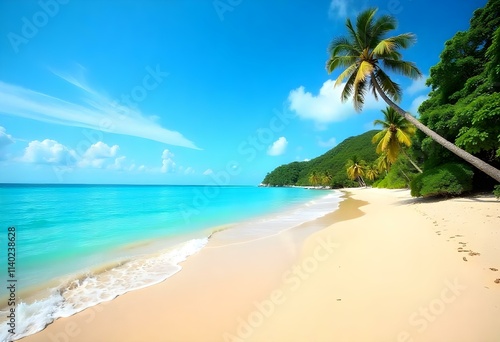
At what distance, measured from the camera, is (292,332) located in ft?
9.55

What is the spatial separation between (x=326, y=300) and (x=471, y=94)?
13664mm

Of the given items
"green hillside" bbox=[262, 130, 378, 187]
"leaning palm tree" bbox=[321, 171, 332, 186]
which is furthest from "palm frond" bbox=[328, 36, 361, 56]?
"leaning palm tree" bbox=[321, 171, 332, 186]

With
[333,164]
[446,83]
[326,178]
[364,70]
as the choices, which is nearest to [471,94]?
[446,83]

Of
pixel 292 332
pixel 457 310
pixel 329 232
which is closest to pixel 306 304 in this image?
pixel 292 332

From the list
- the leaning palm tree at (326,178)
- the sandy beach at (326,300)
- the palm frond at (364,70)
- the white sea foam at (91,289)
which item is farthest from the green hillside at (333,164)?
the white sea foam at (91,289)

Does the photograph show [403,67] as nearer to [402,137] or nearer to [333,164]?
[402,137]

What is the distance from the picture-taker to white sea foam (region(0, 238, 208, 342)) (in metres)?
3.58

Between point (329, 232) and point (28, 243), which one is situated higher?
point (28, 243)

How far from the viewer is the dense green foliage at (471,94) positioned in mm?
8962

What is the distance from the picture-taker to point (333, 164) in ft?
364

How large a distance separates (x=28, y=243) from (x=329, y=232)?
12.3 m

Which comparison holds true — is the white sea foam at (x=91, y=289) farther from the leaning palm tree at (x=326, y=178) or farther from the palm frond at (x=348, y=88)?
the leaning palm tree at (x=326, y=178)

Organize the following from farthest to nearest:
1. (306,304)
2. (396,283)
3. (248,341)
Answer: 1. (396,283)
2. (306,304)
3. (248,341)

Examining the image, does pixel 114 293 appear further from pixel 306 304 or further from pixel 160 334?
pixel 306 304
